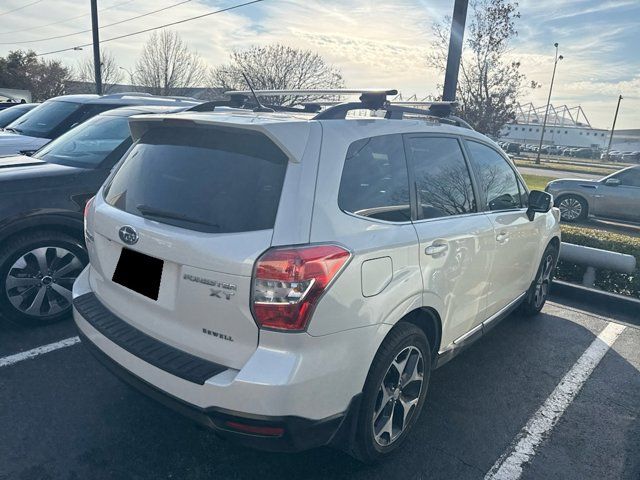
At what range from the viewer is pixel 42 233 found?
385cm

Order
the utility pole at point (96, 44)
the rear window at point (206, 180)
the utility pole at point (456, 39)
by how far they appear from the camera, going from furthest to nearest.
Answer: the utility pole at point (96, 44), the utility pole at point (456, 39), the rear window at point (206, 180)

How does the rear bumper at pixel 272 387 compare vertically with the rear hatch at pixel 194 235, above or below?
below

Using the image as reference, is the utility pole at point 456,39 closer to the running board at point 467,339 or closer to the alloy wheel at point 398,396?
the running board at point 467,339

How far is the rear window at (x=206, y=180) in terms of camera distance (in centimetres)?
211

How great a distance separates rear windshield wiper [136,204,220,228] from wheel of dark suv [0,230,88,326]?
187 centimetres

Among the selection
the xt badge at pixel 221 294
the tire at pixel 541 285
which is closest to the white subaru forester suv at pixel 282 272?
the xt badge at pixel 221 294

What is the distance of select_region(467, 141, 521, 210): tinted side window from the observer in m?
3.50

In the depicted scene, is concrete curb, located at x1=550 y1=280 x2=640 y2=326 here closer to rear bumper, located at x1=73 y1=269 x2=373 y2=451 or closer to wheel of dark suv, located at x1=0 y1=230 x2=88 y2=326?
rear bumper, located at x1=73 y1=269 x2=373 y2=451

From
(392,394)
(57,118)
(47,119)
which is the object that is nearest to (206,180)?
(392,394)

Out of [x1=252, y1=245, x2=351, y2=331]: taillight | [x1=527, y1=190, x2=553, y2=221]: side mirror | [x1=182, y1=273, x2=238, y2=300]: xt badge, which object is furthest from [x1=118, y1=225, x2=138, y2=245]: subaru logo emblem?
[x1=527, y1=190, x2=553, y2=221]: side mirror

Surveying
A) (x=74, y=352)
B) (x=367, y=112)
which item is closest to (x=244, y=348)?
(x=367, y=112)

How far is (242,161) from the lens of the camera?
2.23m

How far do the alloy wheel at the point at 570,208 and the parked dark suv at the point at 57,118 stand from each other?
9.85 m

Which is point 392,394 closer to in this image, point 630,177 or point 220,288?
point 220,288
